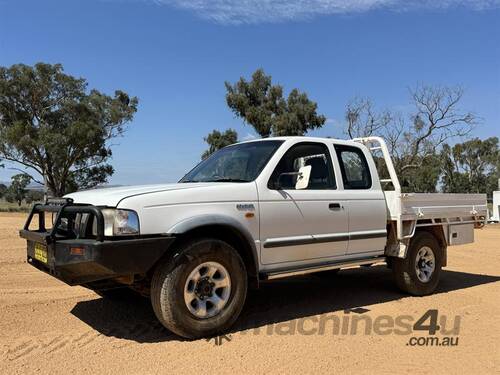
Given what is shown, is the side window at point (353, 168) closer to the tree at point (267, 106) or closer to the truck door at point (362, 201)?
the truck door at point (362, 201)

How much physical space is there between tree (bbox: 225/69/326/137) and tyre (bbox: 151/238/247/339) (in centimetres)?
2918

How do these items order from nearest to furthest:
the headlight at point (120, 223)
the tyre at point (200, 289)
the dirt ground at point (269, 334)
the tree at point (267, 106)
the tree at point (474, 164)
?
1. the dirt ground at point (269, 334)
2. the headlight at point (120, 223)
3. the tyre at point (200, 289)
4. the tree at point (267, 106)
5. the tree at point (474, 164)

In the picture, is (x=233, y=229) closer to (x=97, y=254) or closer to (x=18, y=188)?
(x=97, y=254)

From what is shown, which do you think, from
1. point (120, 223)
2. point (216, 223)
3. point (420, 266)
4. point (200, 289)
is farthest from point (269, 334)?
point (420, 266)

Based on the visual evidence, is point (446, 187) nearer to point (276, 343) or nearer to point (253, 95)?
point (253, 95)

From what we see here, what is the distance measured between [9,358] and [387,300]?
4519 mm

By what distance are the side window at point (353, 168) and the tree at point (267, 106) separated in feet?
89.3

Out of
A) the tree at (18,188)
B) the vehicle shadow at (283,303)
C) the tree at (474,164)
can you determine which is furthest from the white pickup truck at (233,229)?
the tree at (474,164)

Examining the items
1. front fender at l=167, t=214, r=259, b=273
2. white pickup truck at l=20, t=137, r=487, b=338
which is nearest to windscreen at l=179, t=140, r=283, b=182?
white pickup truck at l=20, t=137, r=487, b=338

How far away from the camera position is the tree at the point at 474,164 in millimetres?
64438

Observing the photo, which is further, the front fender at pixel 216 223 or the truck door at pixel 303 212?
the truck door at pixel 303 212

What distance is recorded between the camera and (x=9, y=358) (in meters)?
4.11

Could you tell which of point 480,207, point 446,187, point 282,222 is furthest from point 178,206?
point 446,187

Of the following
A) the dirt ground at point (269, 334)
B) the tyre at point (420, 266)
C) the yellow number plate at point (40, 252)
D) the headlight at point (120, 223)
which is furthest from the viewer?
the tyre at point (420, 266)
